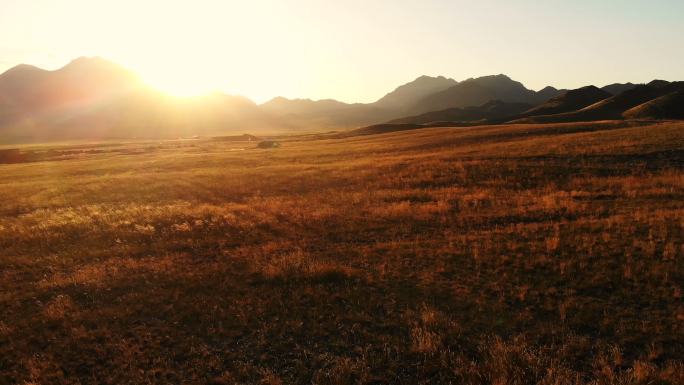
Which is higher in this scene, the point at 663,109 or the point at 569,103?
the point at 569,103

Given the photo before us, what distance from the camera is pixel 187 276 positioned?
549 inches

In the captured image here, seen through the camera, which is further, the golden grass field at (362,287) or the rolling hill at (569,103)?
the rolling hill at (569,103)

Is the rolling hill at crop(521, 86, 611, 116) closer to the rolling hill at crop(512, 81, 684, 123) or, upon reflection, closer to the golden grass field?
the rolling hill at crop(512, 81, 684, 123)

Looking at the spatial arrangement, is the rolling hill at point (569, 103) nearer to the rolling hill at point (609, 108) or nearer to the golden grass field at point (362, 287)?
the rolling hill at point (609, 108)

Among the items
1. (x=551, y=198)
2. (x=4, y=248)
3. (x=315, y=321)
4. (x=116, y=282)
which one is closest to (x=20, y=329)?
(x=116, y=282)

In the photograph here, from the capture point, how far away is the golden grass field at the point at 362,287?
28.1ft

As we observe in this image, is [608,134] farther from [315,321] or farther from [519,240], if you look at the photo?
[315,321]

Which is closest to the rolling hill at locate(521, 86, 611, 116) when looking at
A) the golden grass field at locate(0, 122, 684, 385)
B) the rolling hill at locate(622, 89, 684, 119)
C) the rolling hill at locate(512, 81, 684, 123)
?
the rolling hill at locate(512, 81, 684, 123)

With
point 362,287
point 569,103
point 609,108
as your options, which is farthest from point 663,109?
point 362,287

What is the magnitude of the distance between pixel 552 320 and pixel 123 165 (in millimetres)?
57765

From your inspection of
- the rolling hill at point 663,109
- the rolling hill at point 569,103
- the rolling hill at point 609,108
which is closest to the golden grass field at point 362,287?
the rolling hill at point 609,108

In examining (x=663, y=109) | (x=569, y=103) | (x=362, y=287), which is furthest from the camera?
(x=569, y=103)

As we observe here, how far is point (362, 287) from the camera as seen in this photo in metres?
12.5

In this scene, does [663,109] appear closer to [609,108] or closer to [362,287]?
[609,108]
